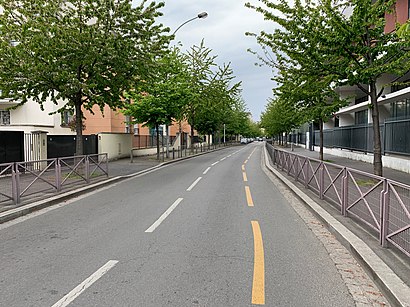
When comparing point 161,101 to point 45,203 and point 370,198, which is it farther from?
point 370,198

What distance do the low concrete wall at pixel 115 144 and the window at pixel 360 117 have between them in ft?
65.9

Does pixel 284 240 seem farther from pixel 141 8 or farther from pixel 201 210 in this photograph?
pixel 141 8

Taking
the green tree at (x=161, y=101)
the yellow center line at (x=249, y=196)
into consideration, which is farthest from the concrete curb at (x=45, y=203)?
the green tree at (x=161, y=101)

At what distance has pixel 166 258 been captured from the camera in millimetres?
4789

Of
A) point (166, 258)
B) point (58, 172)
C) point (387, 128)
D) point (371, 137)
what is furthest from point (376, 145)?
point (58, 172)

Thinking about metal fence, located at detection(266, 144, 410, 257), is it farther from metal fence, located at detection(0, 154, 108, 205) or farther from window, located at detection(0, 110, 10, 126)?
window, located at detection(0, 110, 10, 126)

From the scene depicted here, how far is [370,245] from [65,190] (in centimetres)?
901

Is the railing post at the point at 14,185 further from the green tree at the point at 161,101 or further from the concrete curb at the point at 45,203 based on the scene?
the green tree at the point at 161,101

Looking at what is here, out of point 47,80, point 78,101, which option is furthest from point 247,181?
point 47,80

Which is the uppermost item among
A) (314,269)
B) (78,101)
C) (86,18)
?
(86,18)

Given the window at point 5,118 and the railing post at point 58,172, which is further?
the window at point 5,118

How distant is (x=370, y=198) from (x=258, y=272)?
9.11 feet

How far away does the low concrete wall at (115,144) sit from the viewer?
23609 millimetres

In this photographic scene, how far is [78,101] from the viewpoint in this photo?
1377cm
